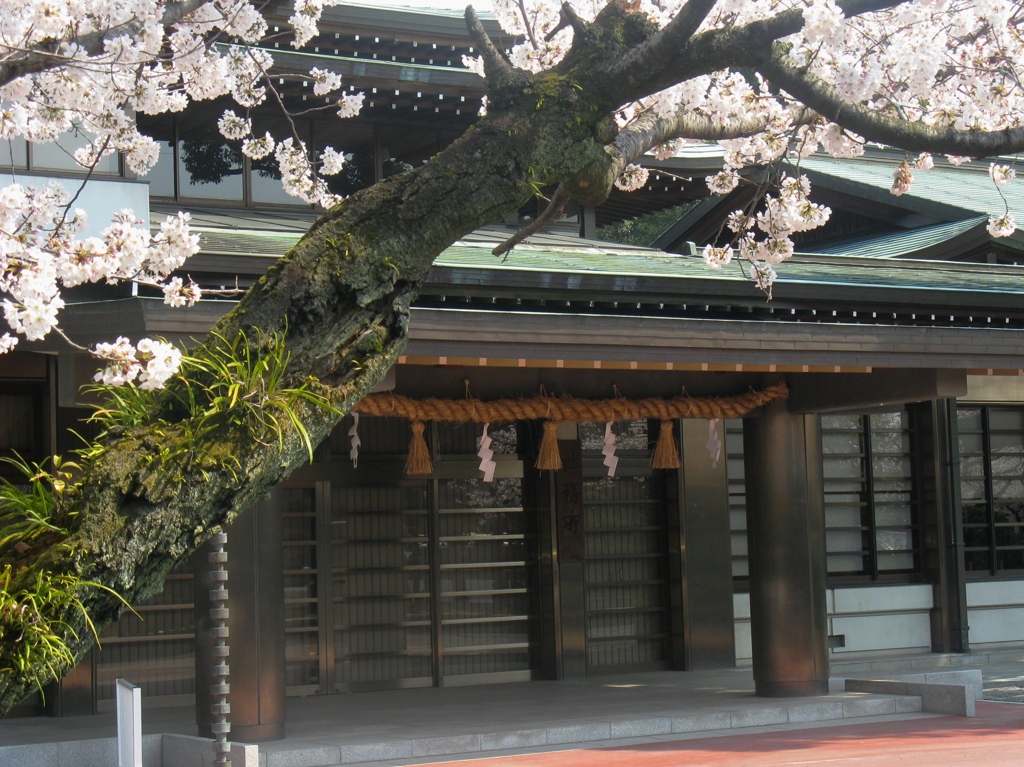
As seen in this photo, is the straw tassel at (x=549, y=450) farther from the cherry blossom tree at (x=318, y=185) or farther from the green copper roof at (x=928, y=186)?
the green copper roof at (x=928, y=186)

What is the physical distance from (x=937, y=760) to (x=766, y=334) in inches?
137

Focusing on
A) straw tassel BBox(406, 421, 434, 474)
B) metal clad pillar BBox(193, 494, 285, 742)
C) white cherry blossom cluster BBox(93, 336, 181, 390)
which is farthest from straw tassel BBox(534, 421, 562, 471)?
white cherry blossom cluster BBox(93, 336, 181, 390)

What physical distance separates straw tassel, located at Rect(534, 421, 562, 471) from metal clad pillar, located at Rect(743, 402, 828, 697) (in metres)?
1.84

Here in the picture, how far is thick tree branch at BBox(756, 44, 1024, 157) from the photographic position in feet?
16.3

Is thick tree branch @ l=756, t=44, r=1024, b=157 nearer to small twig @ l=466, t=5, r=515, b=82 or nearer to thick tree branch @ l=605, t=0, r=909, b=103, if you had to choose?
thick tree branch @ l=605, t=0, r=909, b=103

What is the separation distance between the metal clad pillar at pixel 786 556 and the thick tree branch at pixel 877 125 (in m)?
6.57

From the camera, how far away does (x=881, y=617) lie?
1564 cm

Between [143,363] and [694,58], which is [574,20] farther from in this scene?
[143,363]

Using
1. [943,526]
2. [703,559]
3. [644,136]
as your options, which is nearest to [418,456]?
[703,559]

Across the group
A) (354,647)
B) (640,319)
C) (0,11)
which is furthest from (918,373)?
(0,11)

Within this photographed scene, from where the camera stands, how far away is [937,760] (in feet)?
29.6

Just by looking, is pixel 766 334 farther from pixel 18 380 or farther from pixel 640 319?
pixel 18 380

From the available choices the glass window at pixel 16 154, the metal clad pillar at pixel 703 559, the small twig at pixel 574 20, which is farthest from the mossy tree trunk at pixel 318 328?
the metal clad pillar at pixel 703 559

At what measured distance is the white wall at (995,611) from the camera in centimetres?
1614
